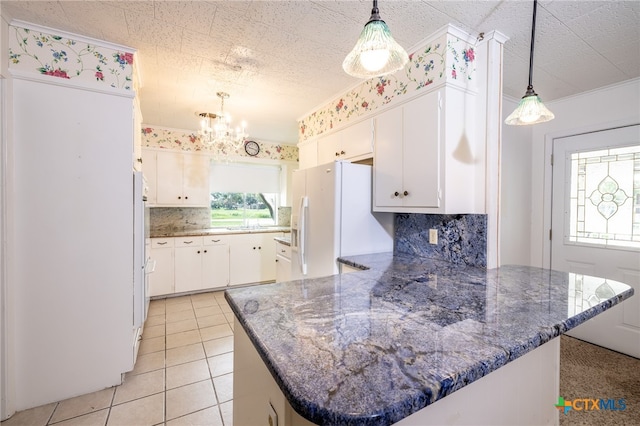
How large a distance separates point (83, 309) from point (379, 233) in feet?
7.46

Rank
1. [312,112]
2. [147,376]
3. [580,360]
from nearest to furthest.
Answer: [147,376], [580,360], [312,112]

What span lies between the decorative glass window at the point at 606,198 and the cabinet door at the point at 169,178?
15.8 feet

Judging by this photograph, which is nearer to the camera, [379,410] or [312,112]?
[379,410]

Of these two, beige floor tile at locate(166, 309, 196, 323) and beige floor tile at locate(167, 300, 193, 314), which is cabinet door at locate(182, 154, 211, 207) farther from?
beige floor tile at locate(166, 309, 196, 323)

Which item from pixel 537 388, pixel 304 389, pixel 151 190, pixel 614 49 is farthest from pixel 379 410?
pixel 151 190

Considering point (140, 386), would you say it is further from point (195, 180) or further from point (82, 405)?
point (195, 180)

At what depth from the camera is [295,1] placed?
1555mm

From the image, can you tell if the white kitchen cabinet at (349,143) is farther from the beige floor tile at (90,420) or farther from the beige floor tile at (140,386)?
the beige floor tile at (90,420)

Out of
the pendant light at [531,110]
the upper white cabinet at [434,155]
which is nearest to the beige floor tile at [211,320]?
the upper white cabinet at [434,155]

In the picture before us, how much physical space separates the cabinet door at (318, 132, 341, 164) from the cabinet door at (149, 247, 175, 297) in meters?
2.44

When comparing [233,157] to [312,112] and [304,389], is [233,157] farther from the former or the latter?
[304,389]

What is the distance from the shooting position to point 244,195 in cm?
496

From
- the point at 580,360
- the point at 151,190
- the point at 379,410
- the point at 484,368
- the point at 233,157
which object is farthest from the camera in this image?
the point at 233,157

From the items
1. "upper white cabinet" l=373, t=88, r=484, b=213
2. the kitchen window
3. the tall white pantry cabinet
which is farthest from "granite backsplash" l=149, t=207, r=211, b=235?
"upper white cabinet" l=373, t=88, r=484, b=213
